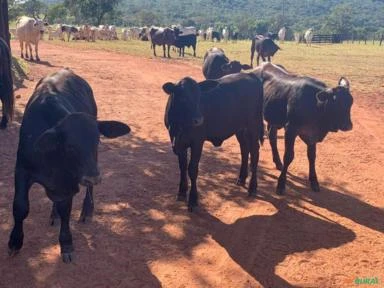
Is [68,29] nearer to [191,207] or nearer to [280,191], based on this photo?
[280,191]

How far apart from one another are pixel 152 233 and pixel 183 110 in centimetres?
169

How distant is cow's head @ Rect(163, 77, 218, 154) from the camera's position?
5.67m

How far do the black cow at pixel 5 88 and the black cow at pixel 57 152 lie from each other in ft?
14.2

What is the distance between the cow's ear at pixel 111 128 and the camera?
4359mm

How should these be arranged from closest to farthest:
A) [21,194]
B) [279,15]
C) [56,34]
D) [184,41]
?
[21,194] → [184,41] → [56,34] → [279,15]

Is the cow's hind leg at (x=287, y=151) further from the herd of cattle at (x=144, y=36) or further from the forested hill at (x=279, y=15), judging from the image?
the forested hill at (x=279, y=15)

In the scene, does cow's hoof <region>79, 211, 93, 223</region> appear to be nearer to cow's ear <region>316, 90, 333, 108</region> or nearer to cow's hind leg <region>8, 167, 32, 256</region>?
cow's hind leg <region>8, 167, 32, 256</region>

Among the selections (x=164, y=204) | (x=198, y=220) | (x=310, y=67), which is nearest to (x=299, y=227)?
(x=198, y=220)

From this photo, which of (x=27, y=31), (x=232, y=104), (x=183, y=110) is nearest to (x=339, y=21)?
(x=27, y=31)

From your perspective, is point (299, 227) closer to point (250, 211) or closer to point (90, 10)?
point (250, 211)

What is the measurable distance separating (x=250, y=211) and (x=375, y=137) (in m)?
5.25

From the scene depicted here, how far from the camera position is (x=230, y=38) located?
63.2m

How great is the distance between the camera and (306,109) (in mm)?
6555

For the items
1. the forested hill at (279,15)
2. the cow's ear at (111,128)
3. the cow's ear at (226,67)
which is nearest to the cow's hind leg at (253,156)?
the cow's ear at (111,128)
